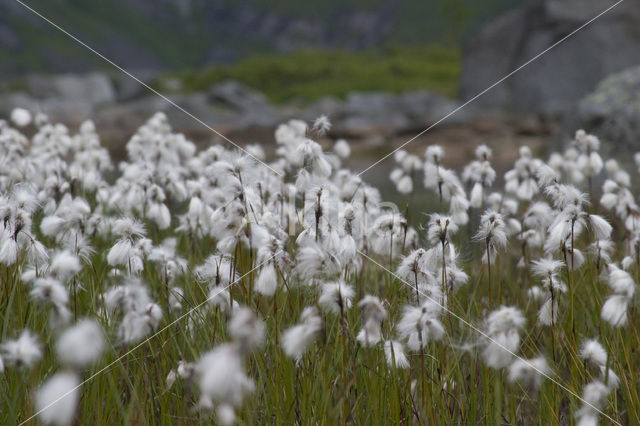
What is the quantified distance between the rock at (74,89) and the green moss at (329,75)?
354cm

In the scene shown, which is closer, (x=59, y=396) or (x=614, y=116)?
(x=59, y=396)

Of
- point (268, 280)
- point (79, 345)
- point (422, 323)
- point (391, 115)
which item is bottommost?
point (391, 115)

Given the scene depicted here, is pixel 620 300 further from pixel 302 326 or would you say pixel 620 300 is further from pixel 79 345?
pixel 79 345

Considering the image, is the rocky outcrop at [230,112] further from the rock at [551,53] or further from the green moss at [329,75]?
the green moss at [329,75]

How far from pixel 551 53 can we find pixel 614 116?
33.7 feet

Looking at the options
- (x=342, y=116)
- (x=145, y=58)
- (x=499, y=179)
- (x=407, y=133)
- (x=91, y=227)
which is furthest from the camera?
(x=145, y=58)

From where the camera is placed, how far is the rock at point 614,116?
838 centimetres

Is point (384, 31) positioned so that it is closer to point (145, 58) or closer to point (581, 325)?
point (145, 58)

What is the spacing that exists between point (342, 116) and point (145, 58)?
137 meters

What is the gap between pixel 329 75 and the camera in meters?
50.9

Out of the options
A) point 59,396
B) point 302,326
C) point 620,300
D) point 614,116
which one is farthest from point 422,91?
point 59,396

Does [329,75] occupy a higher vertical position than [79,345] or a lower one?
lower

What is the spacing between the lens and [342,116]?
22.1 metres

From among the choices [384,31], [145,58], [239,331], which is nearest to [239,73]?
[239,331]
